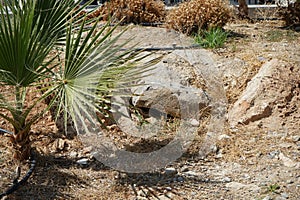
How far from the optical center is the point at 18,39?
2.96 metres

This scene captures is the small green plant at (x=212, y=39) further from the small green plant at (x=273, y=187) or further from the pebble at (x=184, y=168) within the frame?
the small green plant at (x=273, y=187)

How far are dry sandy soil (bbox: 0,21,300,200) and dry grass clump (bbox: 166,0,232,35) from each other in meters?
1.79

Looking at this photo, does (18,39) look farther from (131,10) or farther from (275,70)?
(131,10)

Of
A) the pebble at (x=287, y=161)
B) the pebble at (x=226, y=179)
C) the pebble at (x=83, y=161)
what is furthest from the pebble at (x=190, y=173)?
the pebble at (x=83, y=161)

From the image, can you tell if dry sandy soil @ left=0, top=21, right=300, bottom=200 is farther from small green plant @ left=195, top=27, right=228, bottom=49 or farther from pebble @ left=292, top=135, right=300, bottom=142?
small green plant @ left=195, top=27, right=228, bottom=49

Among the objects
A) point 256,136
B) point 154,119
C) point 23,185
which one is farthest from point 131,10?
point 23,185

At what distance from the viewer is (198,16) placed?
6.44 meters

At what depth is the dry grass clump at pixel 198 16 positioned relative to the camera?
644 centimetres

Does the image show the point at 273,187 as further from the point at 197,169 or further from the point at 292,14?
the point at 292,14

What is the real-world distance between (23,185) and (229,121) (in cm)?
202

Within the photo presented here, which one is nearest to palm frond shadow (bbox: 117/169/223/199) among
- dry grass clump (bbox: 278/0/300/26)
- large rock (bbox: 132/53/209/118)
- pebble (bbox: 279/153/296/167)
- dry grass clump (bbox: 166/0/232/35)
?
pebble (bbox: 279/153/296/167)

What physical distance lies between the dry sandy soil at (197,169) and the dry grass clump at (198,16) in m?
1.79

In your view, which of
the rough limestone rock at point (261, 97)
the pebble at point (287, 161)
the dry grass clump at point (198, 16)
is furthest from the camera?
the dry grass clump at point (198, 16)

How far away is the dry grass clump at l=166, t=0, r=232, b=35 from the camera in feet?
21.1
